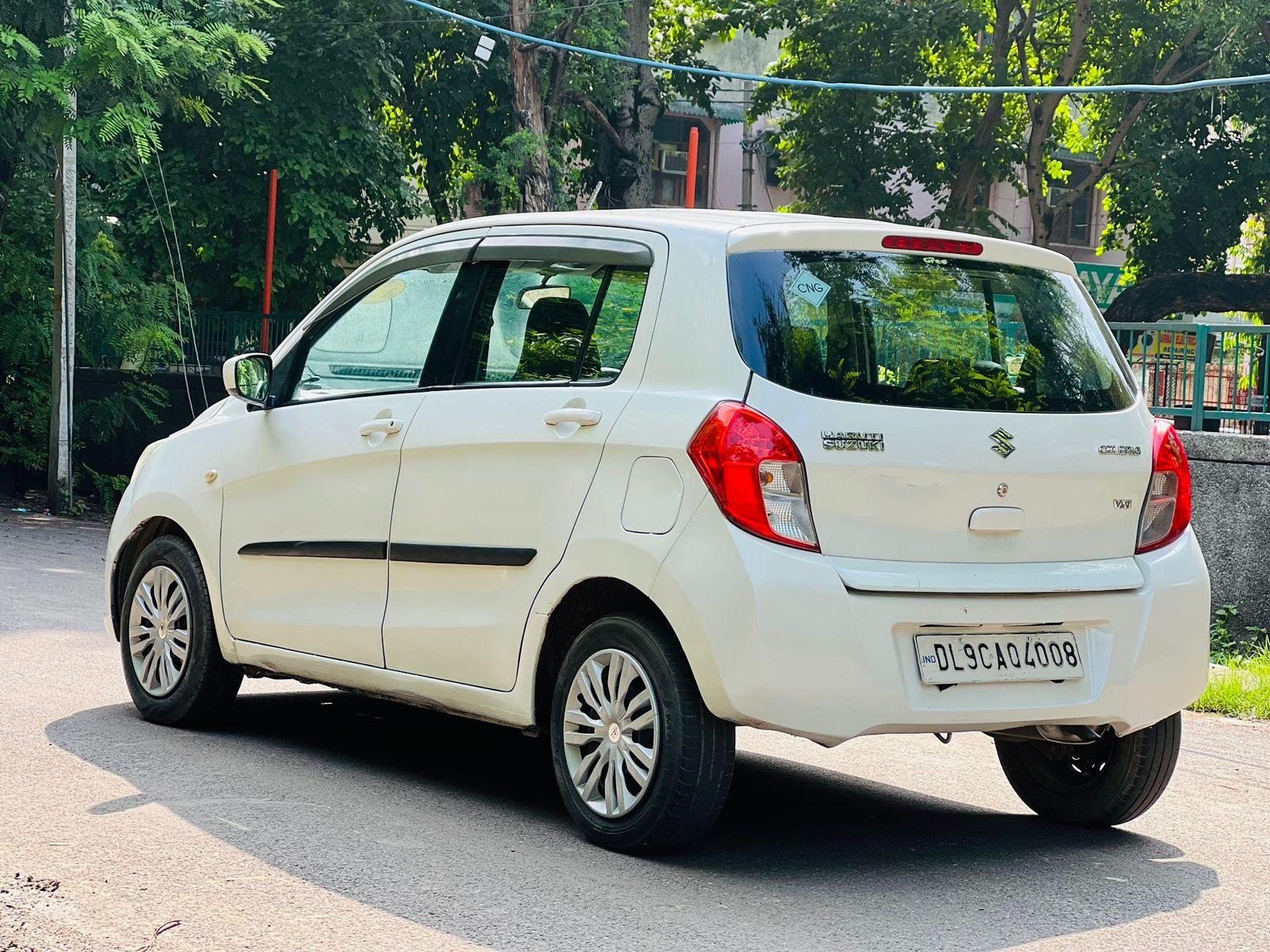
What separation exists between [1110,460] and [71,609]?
7.26m

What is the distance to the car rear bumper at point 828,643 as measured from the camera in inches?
176

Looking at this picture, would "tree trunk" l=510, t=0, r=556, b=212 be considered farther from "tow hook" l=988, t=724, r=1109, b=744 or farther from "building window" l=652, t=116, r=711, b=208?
"tow hook" l=988, t=724, r=1109, b=744

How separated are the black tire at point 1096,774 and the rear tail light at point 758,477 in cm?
134

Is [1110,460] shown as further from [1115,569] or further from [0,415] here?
[0,415]

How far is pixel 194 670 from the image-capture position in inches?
256

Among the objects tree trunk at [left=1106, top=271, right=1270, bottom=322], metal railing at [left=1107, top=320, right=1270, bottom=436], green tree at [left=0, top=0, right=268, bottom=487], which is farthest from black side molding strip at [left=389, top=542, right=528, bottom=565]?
tree trunk at [left=1106, top=271, right=1270, bottom=322]

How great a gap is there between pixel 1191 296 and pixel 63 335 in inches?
508

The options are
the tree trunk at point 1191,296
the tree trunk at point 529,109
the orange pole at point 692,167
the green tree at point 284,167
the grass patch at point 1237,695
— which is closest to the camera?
the grass patch at point 1237,695

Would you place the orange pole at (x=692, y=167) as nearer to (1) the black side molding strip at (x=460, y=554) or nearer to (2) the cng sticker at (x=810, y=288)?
(1) the black side molding strip at (x=460, y=554)

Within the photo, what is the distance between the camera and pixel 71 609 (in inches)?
410

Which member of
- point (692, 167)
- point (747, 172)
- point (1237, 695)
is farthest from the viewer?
point (747, 172)

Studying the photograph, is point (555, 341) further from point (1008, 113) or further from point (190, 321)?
point (1008, 113)

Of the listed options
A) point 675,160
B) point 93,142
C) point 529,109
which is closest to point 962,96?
point 529,109

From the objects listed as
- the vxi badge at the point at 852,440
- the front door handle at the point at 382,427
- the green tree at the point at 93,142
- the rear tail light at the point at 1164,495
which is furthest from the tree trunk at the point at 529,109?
the vxi badge at the point at 852,440
